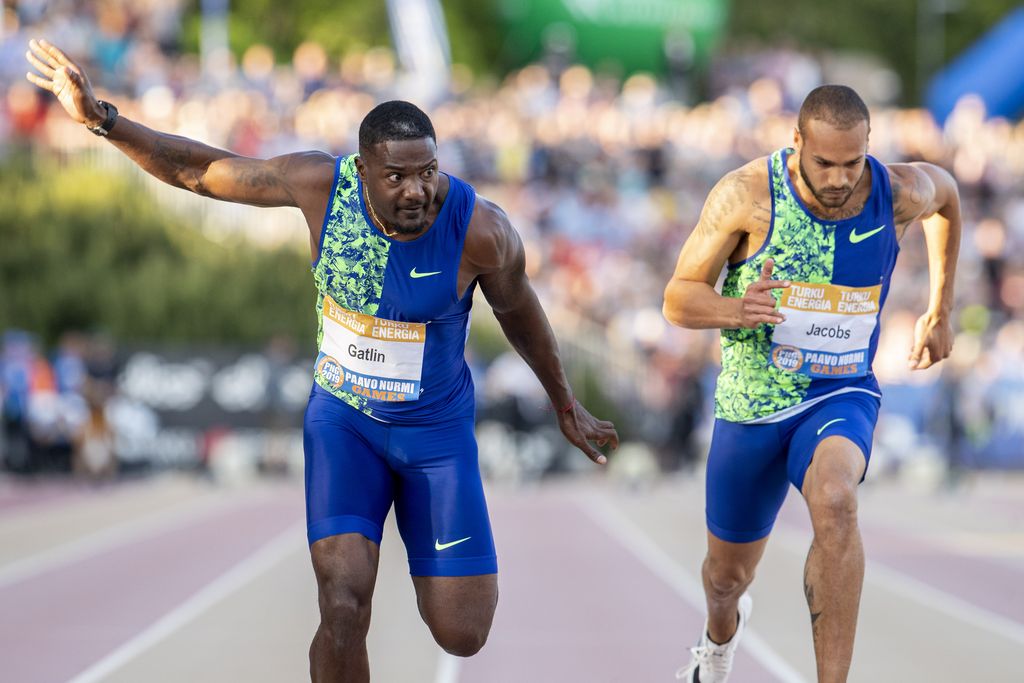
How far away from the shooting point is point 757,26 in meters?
49.1

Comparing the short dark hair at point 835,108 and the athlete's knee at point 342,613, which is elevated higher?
the short dark hair at point 835,108

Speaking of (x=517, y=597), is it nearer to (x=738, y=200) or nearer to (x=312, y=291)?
(x=738, y=200)

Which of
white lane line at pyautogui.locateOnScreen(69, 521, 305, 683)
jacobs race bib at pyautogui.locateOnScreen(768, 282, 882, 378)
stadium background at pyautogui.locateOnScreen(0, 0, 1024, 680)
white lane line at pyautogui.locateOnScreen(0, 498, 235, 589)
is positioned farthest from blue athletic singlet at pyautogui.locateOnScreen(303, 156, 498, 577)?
stadium background at pyautogui.locateOnScreen(0, 0, 1024, 680)

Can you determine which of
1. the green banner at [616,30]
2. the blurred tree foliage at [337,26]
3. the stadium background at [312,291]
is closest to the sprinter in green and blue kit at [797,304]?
the stadium background at [312,291]

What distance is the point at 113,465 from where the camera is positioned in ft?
66.4

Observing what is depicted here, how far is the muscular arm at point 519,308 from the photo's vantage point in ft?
17.5

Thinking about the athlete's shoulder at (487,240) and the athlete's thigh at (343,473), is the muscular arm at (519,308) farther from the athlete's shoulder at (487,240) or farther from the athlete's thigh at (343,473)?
the athlete's thigh at (343,473)

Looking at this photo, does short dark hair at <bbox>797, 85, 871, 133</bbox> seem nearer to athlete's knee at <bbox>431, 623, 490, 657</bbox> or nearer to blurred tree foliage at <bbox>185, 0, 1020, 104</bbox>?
Answer: athlete's knee at <bbox>431, 623, 490, 657</bbox>

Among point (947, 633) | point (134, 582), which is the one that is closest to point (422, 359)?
point (947, 633)

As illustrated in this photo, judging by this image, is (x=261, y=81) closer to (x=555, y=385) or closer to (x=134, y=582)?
(x=134, y=582)

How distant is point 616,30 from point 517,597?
23162mm

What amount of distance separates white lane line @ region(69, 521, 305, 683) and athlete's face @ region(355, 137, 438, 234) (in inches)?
134

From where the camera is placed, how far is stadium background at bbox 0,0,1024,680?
68.3ft

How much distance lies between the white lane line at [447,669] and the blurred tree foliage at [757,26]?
3437 centimetres
